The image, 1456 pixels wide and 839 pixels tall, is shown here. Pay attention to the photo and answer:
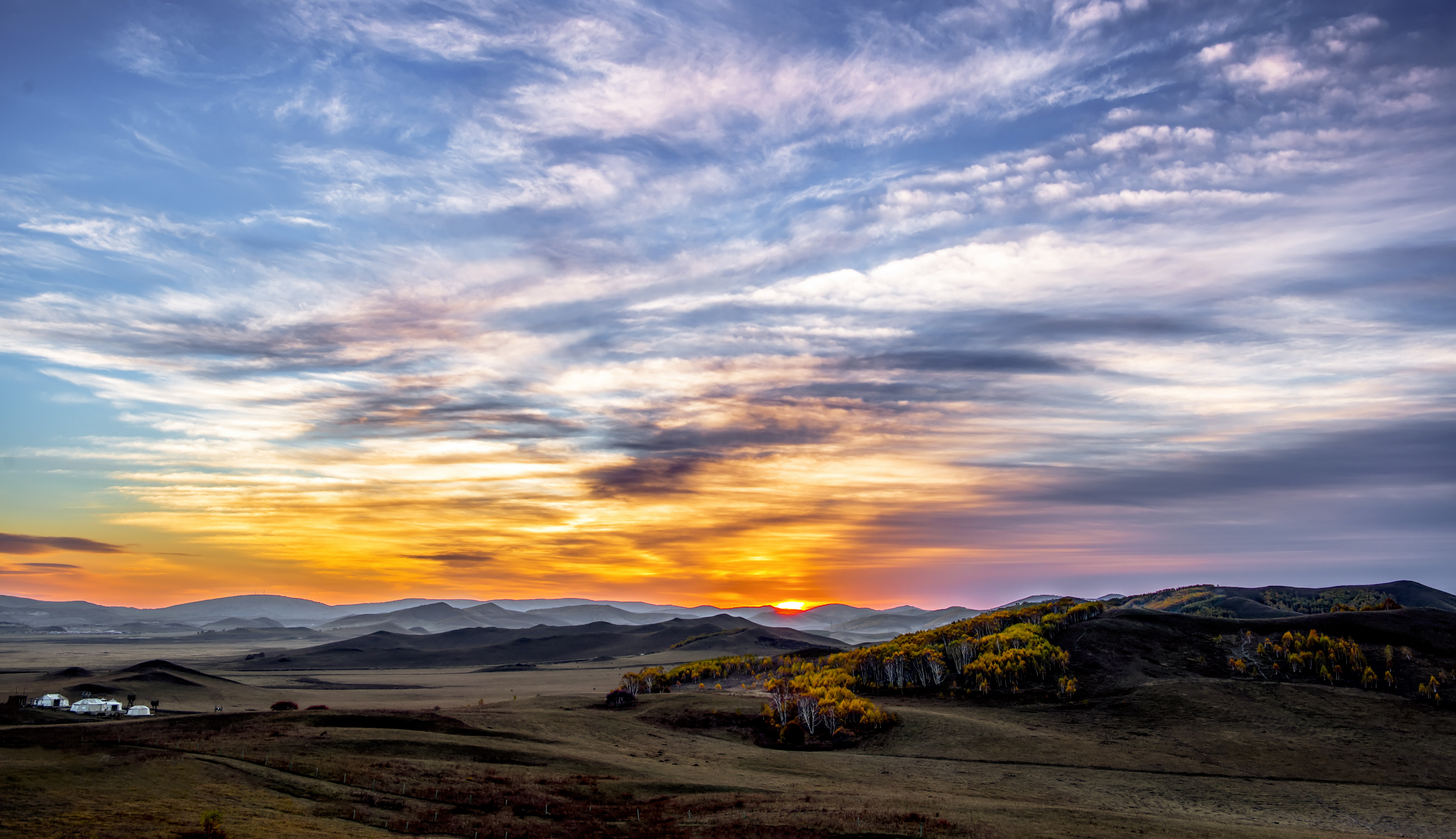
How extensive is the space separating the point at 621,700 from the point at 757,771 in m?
37.1

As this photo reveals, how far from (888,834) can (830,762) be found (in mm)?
29862

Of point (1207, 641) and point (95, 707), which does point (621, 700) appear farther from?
point (1207, 641)

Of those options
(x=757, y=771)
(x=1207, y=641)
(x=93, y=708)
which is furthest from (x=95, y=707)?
(x=1207, y=641)

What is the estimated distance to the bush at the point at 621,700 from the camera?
9081 cm

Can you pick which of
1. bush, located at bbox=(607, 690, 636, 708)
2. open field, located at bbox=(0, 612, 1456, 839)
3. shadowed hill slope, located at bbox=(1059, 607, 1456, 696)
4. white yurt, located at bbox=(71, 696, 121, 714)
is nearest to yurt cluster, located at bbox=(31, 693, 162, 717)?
white yurt, located at bbox=(71, 696, 121, 714)

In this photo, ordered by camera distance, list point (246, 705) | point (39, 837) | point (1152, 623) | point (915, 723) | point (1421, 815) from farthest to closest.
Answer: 1. point (1152, 623)
2. point (246, 705)
3. point (915, 723)
4. point (1421, 815)
5. point (39, 837)

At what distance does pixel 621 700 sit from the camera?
304ft

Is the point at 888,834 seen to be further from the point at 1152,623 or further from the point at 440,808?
the point at 1152,623

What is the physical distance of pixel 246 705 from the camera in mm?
95875

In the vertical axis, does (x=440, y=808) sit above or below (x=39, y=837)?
below

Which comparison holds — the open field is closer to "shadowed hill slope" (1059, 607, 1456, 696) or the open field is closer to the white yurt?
"shadowed hill slope" (1059, 607, 1456, 696)

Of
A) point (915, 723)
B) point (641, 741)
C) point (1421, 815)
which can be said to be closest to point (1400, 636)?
point (1421, 815)

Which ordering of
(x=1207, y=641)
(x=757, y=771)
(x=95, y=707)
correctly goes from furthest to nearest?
(x=1207, y=641)
(x=95, y=707)
(x=757, y=771)

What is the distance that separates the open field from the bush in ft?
8.73
